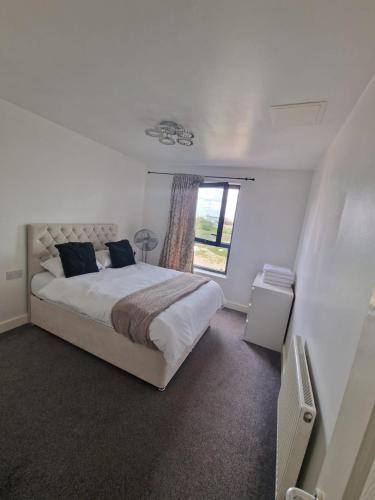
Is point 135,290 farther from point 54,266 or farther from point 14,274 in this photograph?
point 14,274

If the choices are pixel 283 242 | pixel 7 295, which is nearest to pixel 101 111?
pixel 7 295

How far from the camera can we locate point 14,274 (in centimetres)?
248

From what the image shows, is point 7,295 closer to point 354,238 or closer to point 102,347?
point 102,347

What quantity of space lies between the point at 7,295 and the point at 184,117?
269 cm

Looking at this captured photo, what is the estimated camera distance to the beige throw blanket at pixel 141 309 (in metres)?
1.88

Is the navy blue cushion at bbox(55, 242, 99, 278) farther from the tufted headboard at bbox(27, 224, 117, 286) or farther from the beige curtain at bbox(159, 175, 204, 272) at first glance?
the beige curtain at bbox(159, 175, 204, 272)

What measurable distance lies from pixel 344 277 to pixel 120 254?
2.91 meters

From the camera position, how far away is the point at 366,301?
2.62 ft

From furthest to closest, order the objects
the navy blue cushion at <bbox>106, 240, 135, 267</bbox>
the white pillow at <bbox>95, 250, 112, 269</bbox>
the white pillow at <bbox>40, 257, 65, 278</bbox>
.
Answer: the navy blue cushion at <bbox>106, 240, 135, 267</bbox>, the white pillow at <bbox>95, 250, 112, 269</bbox>, the white pillow at <bbox>40, 257, 65, 278</bbox>

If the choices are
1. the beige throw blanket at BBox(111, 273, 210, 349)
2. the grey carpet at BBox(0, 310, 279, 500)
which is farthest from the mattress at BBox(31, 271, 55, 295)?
the beige throw blanket at BBox(111, 273, 210, 349)

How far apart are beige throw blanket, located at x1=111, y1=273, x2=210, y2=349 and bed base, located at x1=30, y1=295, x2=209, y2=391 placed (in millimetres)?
134

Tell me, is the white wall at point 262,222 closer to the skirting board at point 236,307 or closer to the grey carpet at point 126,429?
the skirting board at point 236,307

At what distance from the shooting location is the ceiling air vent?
1.54 meters

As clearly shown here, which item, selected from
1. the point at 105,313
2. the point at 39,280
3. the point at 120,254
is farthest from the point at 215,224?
the point at 39,280
